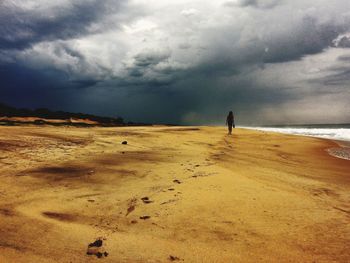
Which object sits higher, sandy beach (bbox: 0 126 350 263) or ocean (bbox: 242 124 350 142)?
sandy beach (bbox: 0 126 350 263)

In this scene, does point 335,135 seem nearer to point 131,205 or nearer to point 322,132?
point 322,132

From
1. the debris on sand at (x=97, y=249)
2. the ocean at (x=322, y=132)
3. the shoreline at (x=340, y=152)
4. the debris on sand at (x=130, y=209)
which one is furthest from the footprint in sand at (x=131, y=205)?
the ocean at (x=322, y=132)

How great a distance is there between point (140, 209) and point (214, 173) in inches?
106

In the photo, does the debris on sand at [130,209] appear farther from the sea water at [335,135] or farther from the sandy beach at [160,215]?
the sea water at [335,135]

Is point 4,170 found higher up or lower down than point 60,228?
higher up

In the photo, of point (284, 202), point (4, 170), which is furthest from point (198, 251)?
point (4, 170)

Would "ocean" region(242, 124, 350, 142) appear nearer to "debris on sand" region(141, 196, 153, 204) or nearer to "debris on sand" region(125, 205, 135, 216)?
"debris on sand" region(141, 196, 153, 204)

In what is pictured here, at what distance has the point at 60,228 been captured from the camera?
336 cm

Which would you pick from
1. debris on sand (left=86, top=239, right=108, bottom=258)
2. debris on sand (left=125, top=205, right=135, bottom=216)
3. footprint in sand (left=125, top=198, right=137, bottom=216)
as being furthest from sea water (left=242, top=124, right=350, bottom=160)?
debris on sand (left=86, top=239, right=108, bottom=258)

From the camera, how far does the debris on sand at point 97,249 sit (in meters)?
2.89

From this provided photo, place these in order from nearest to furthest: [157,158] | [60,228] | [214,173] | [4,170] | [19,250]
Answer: [19,250] → [60,228] → [4,170] → [214,173] → [157,158]

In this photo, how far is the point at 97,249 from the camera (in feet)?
9.80

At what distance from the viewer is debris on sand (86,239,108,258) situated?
289 cm

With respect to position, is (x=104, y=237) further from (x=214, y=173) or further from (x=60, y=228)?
(x=214, y=173)
